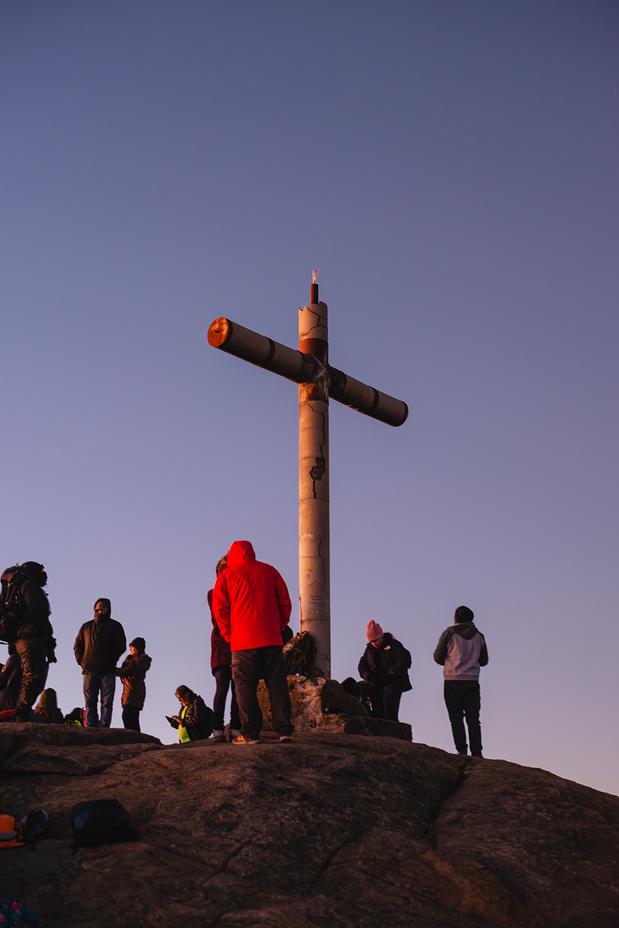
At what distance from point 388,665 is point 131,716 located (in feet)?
13.3

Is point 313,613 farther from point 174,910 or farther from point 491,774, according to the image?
point 174,910

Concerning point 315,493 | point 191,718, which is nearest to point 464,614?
point 315,493

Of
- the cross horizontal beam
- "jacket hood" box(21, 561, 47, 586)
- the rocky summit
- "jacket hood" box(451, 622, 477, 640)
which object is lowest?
the rocky summit

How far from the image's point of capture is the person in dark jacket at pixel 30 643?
9.50m

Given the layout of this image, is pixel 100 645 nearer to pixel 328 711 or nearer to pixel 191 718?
pixel 191 718

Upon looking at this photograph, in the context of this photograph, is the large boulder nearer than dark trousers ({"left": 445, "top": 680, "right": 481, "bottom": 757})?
Yes

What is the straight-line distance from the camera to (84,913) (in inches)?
189

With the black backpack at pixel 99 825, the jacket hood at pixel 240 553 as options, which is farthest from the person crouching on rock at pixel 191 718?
the black backpack at pixel 99 825

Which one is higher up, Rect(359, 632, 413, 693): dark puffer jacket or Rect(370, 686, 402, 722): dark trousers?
Rect(359, 632, 413, 693): dark puffer jacket

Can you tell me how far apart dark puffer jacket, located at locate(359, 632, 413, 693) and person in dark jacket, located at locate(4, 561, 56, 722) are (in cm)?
441

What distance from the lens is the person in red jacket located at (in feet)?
27.7

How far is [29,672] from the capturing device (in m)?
9.53

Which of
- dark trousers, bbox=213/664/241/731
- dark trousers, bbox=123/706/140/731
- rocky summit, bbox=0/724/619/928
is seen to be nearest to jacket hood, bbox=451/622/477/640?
rocky summit, bbox=0/724/619/928

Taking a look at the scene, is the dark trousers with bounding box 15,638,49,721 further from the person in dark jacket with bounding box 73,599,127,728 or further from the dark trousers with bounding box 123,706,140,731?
the dark trousers with bounding box 123,706,140,731
